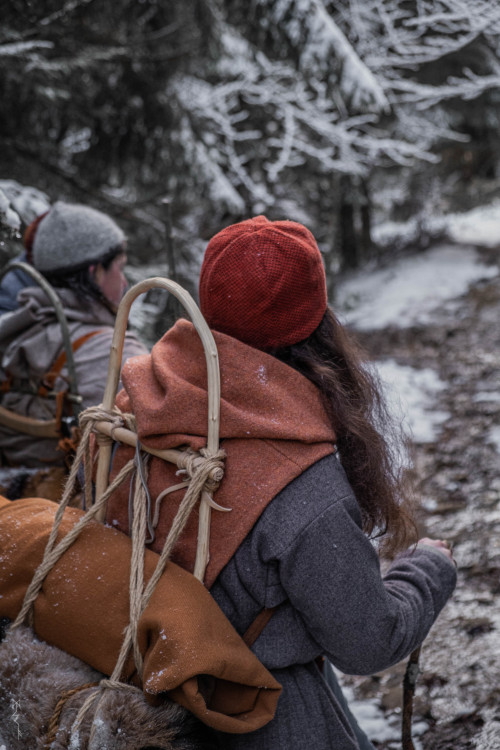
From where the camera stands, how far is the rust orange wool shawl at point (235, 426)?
1365 mm

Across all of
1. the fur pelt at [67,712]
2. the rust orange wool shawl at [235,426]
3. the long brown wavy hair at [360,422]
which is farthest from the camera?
the long brown wavy hair at [360,422]

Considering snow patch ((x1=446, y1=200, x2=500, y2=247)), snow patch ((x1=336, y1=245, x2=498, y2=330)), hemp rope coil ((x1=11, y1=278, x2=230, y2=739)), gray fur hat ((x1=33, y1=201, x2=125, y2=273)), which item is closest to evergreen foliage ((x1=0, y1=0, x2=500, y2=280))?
gray fur hat ((x1=33, y1=201, x2=125, y2=273))

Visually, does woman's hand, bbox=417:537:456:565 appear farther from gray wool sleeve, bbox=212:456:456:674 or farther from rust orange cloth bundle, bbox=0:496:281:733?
rust orange cloth bundle, bbox=0:496:281:733

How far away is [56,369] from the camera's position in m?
2.63

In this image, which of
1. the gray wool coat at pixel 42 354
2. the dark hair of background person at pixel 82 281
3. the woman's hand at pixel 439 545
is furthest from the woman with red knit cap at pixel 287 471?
the dark hair of background person at pixel 82 281

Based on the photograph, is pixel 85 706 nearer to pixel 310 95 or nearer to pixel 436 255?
pixel 310 95

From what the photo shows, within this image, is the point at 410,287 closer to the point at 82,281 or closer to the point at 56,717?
the point at 82,281

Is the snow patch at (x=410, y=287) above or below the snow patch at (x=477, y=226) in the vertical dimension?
above

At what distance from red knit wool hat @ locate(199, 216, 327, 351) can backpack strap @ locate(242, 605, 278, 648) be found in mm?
583

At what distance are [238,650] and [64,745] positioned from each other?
1.26ft

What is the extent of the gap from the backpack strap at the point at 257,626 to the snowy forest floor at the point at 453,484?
0.92m

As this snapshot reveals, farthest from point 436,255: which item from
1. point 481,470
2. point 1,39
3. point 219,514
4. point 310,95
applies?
point 219,514

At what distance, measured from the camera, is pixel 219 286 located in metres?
1.43

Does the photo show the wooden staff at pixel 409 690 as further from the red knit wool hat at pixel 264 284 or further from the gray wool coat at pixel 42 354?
the gray wool coat at pixel 42 354
